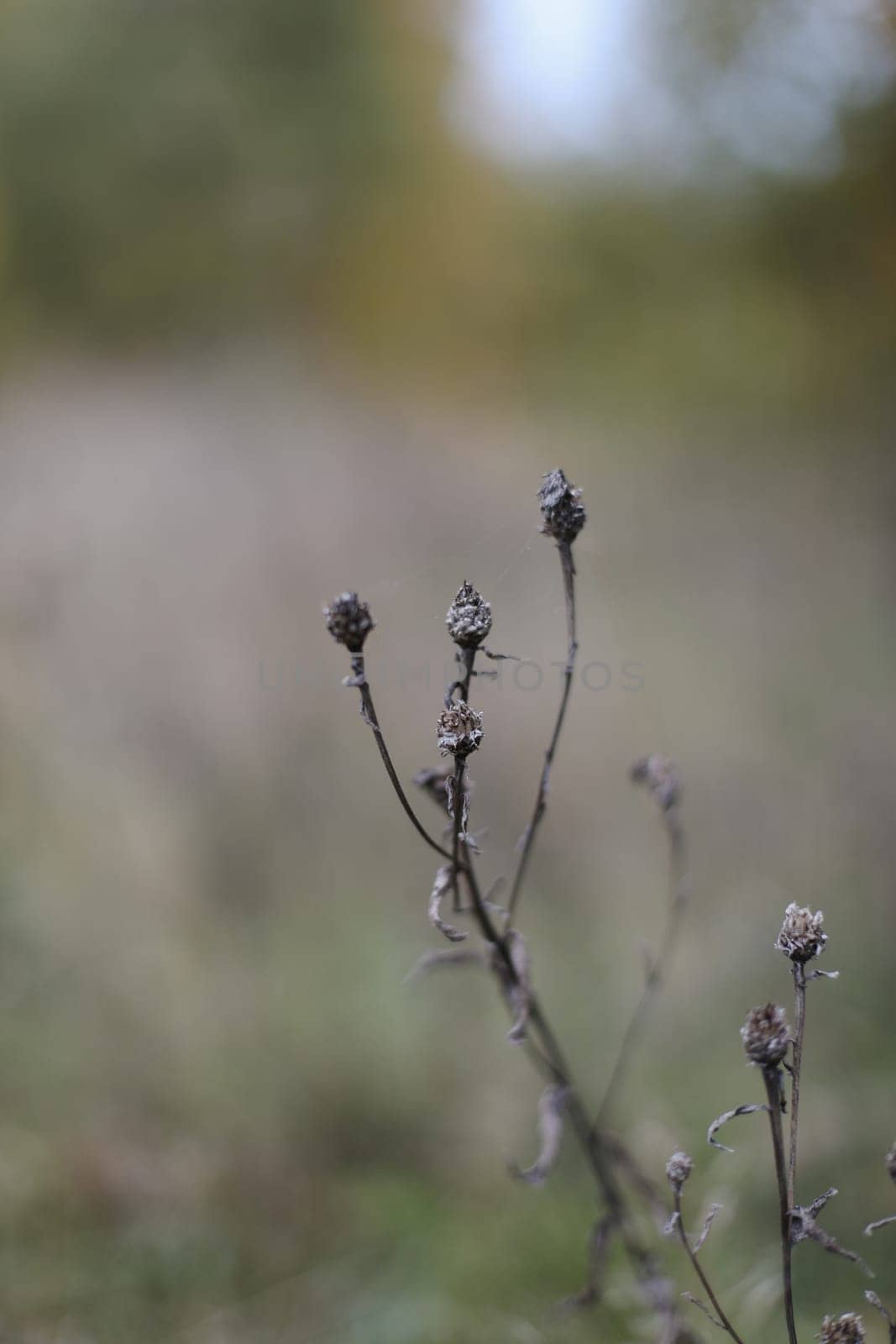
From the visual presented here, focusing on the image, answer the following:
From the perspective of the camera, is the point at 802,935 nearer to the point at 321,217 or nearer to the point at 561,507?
the point at 561,507

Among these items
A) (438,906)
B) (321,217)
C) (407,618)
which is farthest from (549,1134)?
(321,217)

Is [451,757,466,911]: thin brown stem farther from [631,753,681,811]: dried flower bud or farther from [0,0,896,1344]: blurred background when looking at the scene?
[0,0,896,1344]: blurred background

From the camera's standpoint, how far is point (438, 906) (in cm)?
38

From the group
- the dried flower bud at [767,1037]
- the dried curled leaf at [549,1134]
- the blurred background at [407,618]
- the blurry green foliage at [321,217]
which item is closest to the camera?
the dried flower bud at [767,1037]

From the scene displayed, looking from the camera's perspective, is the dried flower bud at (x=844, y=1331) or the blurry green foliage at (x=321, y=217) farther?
the blurry green foliage at (x=321, y=217)

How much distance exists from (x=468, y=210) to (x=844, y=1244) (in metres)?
1.45

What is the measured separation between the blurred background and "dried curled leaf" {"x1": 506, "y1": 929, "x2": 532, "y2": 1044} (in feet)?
1.12

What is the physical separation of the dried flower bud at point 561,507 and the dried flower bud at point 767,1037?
0.70 feet

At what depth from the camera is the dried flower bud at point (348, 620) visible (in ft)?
1.17

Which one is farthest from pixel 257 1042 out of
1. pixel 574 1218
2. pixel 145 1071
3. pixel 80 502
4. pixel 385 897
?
pixel 80 502

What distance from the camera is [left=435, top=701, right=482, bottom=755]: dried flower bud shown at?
35cm

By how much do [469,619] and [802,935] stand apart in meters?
0.19

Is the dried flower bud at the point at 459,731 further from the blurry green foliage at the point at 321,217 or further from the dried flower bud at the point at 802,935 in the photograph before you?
the blurry green foliage at the point at 321,217

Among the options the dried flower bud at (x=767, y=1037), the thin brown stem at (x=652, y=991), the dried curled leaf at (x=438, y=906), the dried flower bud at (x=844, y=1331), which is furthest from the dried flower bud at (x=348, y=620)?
the thin brown stem at (x=652, y=991)
